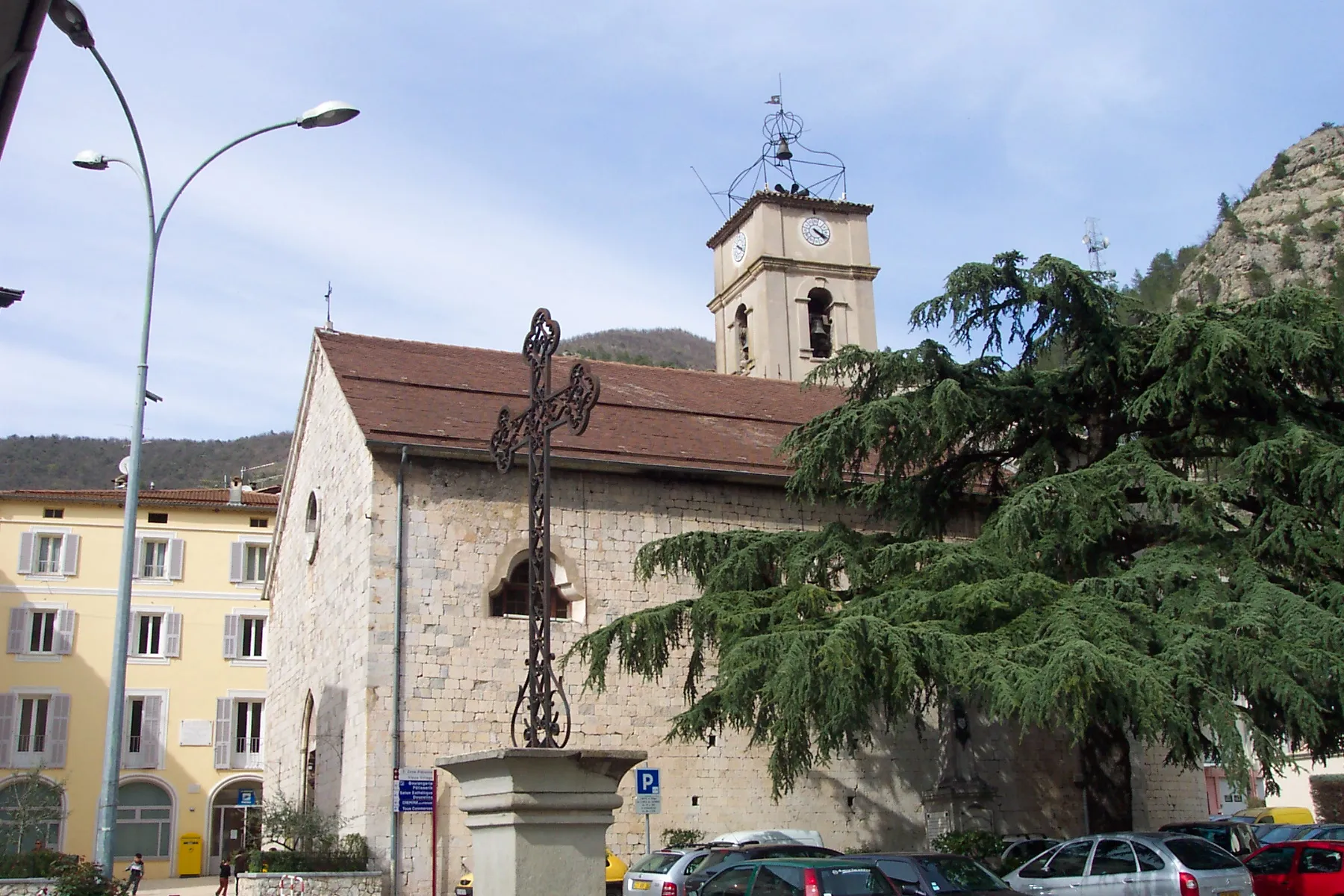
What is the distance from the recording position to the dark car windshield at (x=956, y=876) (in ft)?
36.8

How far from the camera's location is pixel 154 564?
117 ft

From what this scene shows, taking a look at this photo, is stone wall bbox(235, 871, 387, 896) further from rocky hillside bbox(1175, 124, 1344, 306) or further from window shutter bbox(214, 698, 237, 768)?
rocky hillside bbox(1175, 124, 1344, 306)

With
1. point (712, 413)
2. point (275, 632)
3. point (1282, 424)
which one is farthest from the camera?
point (275, 632)

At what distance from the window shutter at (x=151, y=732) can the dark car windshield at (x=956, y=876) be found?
88.7 feet

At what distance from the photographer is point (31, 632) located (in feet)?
109

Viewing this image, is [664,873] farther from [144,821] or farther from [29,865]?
[144,821]

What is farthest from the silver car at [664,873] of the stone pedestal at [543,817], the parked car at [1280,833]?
the parked car at [1280,833]

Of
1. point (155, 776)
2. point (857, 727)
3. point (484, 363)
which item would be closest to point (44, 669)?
point (155, 776)

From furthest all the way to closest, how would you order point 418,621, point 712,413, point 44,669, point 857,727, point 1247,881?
point 44,669 < point 712,413 < point 418,621 < point 857,727 < point 1247,881

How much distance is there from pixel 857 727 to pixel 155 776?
25333mm

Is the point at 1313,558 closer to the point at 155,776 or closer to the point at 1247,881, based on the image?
the point at 1247,881

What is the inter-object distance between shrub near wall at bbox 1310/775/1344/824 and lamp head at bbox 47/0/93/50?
30408mm

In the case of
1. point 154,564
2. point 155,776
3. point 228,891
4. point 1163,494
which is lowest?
point 228,891

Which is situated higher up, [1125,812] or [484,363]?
[484,363]
